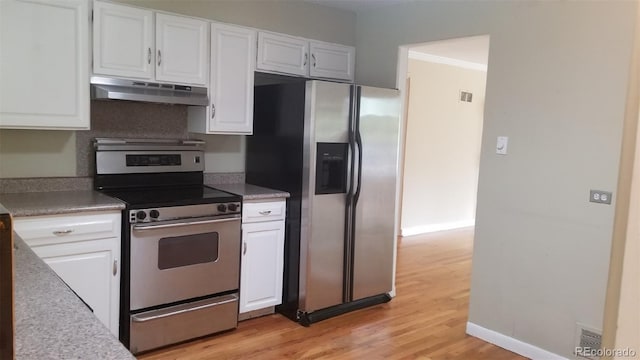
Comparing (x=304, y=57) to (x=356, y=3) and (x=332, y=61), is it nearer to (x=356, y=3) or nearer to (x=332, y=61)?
(x=332, y=61)

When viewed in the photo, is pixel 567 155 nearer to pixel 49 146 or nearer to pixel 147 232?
pixel 147 232

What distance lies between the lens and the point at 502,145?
322 cm

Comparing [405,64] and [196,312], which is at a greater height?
[405,64]

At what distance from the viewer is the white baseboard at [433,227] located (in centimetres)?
657

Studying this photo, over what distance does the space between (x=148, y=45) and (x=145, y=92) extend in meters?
0.30

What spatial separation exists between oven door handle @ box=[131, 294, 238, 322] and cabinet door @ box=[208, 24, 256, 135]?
114 cm

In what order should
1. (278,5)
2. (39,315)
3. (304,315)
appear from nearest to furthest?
(39,315)
(304,315)
(278,5)

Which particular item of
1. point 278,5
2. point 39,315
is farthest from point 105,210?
point 278,5

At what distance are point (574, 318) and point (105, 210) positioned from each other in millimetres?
2766

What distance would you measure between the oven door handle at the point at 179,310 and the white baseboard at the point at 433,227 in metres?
3.62

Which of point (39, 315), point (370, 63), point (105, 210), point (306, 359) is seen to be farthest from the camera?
point (370, 63)

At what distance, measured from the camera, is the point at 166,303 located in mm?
3020

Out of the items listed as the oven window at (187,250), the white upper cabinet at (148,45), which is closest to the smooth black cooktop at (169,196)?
the oven window at (187,250)

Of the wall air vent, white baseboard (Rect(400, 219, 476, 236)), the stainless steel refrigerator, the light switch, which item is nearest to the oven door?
the stainless steel refrigerator
